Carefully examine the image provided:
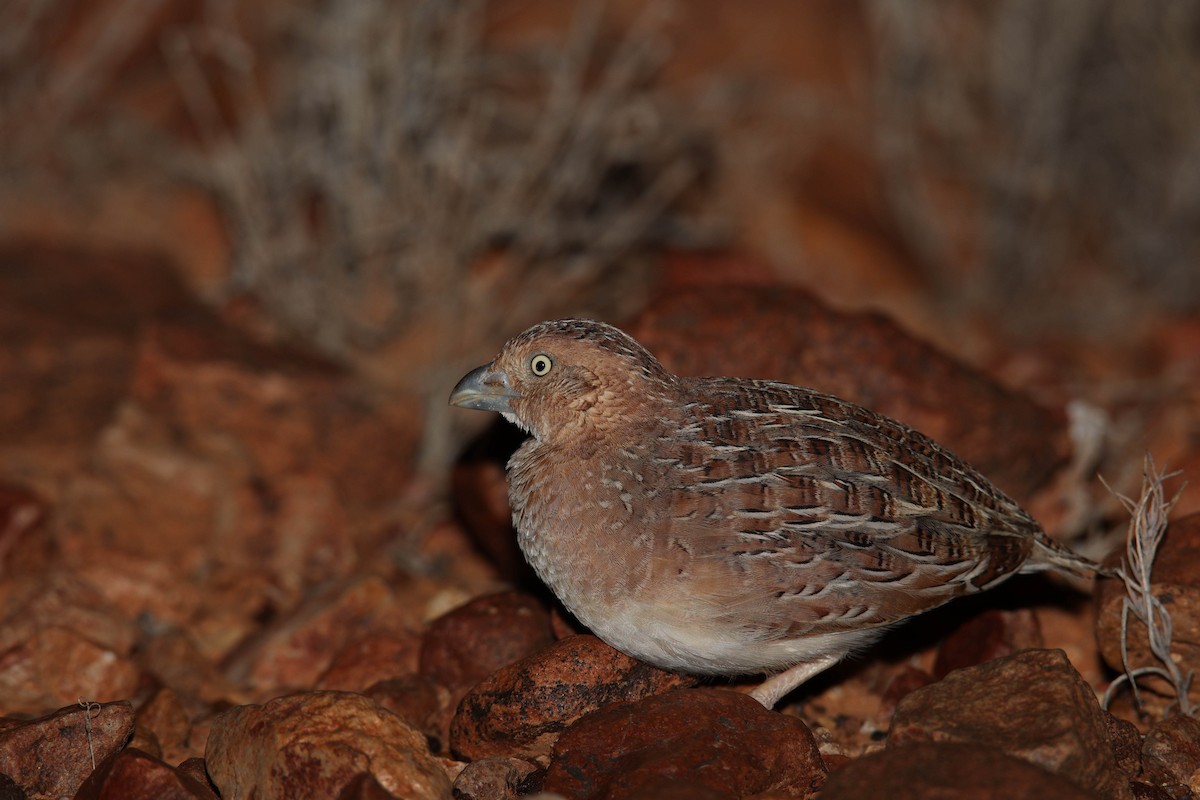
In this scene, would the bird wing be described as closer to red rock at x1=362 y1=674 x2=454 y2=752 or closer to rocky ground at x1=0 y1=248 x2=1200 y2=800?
rocky ground at x1=0 y1=248 x2=1200 y2=800

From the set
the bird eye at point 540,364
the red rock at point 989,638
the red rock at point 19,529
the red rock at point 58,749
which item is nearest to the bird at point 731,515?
the bird eye at point 540,364

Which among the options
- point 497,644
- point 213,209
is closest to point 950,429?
point 497,644

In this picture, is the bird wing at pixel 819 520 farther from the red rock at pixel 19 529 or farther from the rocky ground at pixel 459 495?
the red rock at pixel 19 529

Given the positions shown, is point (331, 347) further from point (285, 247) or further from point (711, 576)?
point (711, 576)

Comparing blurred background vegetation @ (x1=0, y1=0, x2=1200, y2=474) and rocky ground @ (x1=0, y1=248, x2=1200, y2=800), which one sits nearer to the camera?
rocky ground @ (x1=0, y1=248, x2=1200, y2=800)

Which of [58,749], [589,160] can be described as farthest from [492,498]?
[589,160]

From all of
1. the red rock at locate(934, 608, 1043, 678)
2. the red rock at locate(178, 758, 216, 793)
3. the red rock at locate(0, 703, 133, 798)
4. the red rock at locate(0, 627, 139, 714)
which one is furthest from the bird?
the red rock at locate(0, 627, 139, 714)

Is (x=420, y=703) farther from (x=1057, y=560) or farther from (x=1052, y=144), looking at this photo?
(x=1052, y=144)

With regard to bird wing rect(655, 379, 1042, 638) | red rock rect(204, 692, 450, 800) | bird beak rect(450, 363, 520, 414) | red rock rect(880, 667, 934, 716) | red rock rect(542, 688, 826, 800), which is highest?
bird beak rect(450, 363, 520, 414)
